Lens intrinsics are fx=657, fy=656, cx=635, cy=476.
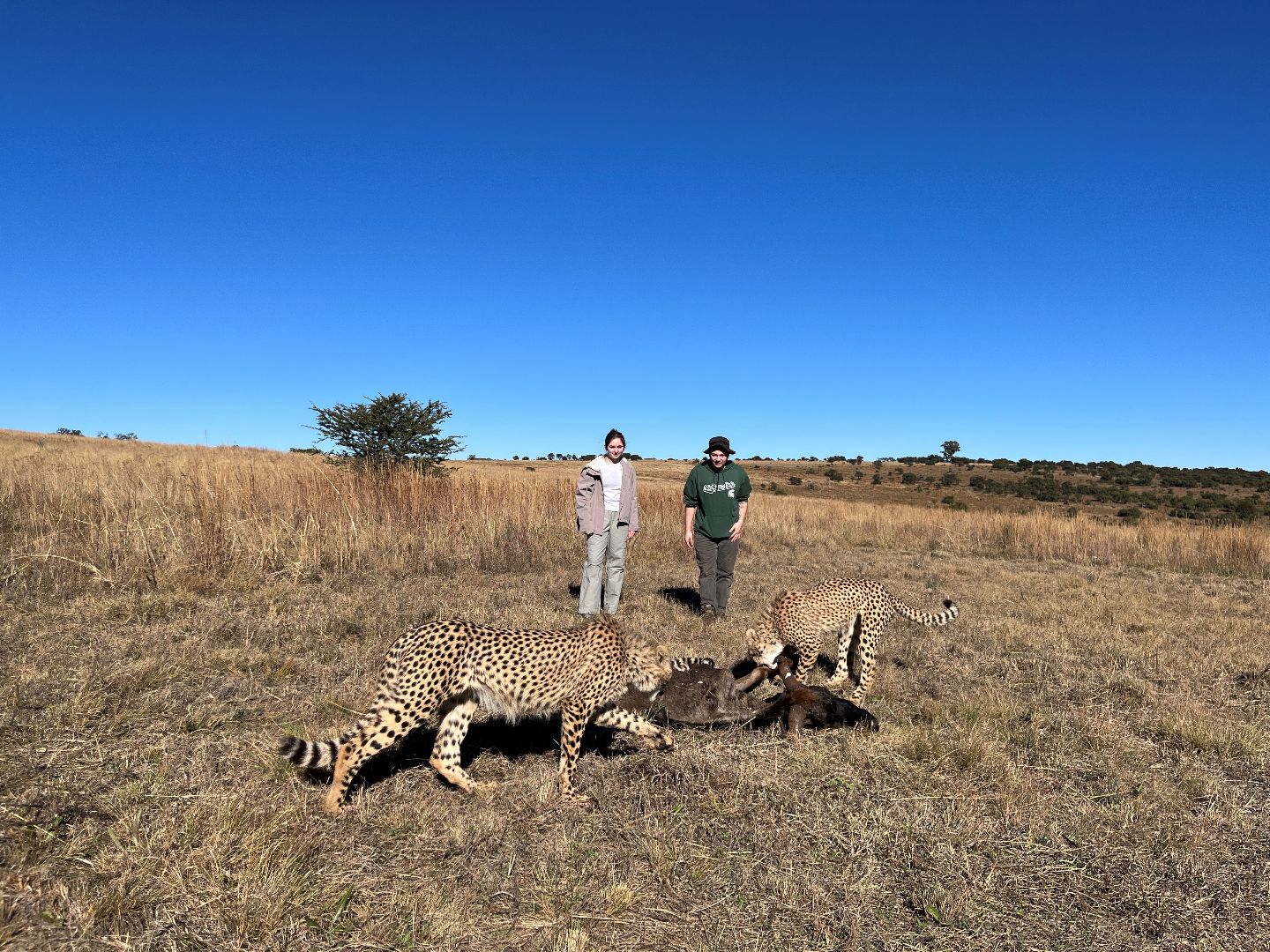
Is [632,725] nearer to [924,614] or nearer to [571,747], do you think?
[571,747]

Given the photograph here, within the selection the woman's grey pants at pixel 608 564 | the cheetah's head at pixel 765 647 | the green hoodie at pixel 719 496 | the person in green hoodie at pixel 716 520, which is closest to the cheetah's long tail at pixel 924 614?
the cheetah's head at pixel 765 647

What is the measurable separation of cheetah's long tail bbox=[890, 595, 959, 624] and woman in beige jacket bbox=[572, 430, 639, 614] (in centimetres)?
299

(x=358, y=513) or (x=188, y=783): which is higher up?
(x=358, y=513)

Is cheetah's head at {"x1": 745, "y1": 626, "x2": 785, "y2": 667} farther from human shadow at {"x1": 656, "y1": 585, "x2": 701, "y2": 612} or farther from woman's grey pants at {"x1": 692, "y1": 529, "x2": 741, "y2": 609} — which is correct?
human shadow at {"x1": 656, "y1": 585, "x2": 701, "y2": 612}

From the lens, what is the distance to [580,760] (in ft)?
14.1

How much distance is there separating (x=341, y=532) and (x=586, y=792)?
7250 millimetres

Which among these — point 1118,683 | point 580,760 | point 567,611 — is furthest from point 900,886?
point 567,611

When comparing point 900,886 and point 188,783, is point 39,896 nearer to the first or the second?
point 188,783

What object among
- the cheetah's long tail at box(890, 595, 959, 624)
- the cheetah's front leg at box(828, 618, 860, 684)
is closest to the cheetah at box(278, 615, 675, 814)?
the cheetah's front leg at box(828, 618, 860, 684)

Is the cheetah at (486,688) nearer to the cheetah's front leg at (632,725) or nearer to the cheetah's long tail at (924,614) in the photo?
the cheetah's front leg at (632,725)

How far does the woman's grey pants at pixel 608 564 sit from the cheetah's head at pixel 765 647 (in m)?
1.93

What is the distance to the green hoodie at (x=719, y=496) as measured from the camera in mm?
8039

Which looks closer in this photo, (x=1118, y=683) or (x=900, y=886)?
(x=900, y=886)

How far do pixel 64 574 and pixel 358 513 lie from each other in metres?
3.92
